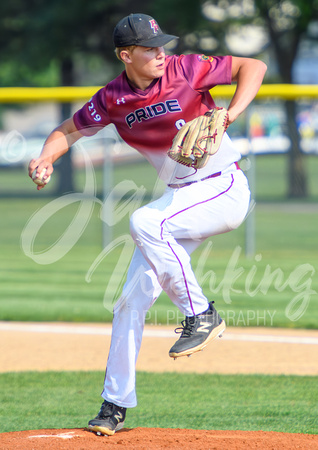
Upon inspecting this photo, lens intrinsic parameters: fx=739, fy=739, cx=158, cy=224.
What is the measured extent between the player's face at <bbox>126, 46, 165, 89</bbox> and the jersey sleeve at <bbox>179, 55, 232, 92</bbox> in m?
0.15

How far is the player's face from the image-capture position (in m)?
3.62

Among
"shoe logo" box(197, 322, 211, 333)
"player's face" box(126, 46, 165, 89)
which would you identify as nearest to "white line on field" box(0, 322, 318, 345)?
"shoe logo" box(197, 322, 211, 333)

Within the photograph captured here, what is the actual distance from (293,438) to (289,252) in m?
7.72

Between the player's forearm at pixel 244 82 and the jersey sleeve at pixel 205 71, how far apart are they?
5 cm

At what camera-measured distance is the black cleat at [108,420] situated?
3.75 metres

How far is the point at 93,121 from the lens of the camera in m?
3.85

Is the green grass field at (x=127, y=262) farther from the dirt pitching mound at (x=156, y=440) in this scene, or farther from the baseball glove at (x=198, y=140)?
the baseball glove at (x=198, y=140)

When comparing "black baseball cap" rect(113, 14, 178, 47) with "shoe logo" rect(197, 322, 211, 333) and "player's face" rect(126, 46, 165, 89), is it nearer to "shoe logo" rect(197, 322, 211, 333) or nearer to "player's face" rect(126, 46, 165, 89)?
"player's face" rect(126, 46, 165, 89)

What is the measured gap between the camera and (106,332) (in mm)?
6859

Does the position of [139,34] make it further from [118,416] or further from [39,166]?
[118,416]

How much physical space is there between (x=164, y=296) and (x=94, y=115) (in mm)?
5230

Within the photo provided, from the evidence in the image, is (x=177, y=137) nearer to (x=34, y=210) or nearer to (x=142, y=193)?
(x=142, y=193)

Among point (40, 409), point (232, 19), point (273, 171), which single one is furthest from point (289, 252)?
point (232, 19)

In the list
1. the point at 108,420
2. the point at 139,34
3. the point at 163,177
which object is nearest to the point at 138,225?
the point at 163,177
